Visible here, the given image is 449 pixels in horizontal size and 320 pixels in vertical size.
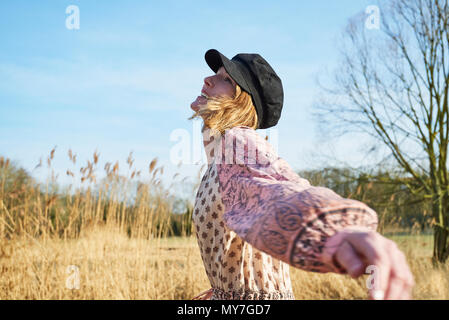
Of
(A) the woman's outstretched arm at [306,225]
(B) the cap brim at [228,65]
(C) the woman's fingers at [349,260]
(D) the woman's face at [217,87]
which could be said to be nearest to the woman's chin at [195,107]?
(D) the woman's face at [217,87]

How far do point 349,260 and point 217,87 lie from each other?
0.89 meters

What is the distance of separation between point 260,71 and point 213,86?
0.59 ft

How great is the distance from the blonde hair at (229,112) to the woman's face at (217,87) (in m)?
0.02

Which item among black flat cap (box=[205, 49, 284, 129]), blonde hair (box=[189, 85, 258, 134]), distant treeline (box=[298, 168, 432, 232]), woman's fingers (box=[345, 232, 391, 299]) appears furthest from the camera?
A: distant treeline (box=[298, 168, 432, 232])

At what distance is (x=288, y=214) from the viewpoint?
0.74 metres

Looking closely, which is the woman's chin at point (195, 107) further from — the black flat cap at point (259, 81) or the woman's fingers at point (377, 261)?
the woman's fingers at point (377, 261)

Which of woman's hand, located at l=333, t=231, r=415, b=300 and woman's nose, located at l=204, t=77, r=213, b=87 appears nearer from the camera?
woman's hand, located at l=333, t=231, r=415, b=300

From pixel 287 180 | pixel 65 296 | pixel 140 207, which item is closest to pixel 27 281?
pixel 65 296

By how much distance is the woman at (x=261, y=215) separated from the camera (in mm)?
628

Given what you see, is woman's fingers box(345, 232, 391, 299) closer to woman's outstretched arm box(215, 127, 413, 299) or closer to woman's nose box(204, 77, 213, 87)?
woman's outstretched arm box(215, 127, 413, 299)

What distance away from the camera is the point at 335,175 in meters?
9.47

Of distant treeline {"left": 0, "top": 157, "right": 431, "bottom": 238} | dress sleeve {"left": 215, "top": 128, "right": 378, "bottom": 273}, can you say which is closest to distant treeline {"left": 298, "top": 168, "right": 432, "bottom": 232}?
distant treeline {"left": 0, "top": 157, "right": 431, "bottom": 238}

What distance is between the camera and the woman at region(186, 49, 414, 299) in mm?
628
